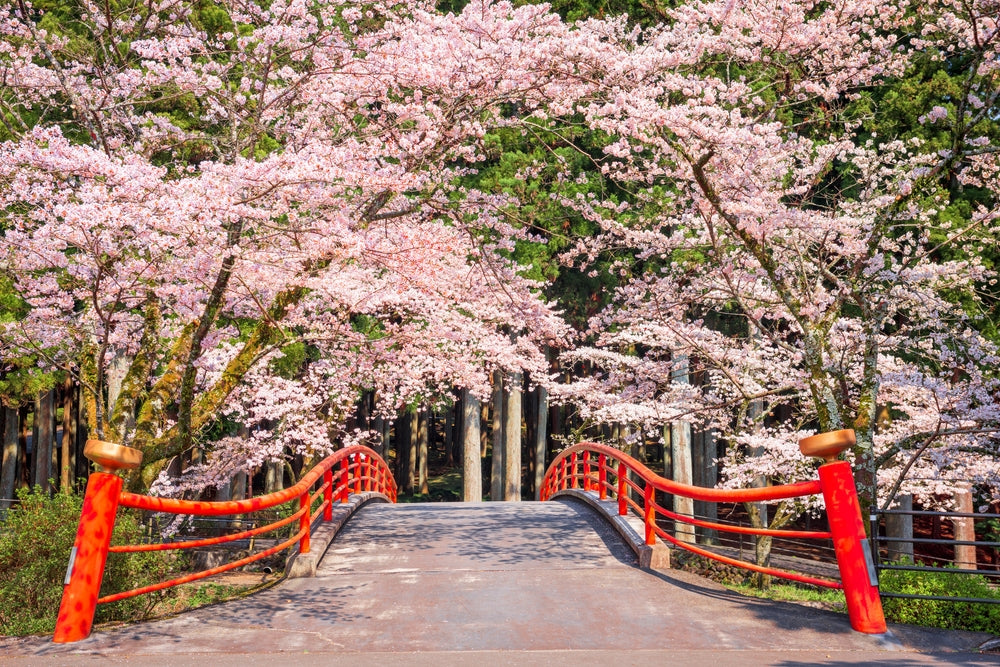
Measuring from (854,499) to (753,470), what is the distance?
42.4 ft

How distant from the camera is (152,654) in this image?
5793mm

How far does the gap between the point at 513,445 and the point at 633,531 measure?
54.0ft

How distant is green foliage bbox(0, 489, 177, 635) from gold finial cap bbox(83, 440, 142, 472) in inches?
72.0

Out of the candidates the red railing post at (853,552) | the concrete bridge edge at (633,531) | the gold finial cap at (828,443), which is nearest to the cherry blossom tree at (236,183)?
the concrete bridge edge at (633,531)

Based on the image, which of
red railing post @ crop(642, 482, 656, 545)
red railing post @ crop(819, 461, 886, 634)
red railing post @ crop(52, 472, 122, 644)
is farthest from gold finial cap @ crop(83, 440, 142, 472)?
red railing post @ crop(642, 482, 656, 545)

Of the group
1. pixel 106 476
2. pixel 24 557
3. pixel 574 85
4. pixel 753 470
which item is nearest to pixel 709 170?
pixel 574 85

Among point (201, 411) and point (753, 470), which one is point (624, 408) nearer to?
point (753, 470)

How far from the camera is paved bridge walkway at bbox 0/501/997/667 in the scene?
5.78m

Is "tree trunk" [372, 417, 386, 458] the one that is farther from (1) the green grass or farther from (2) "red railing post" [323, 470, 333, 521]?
(2) "red railing post" [323, 470, 333, 521]

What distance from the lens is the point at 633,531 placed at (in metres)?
10.7

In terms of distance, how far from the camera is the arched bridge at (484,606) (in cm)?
596

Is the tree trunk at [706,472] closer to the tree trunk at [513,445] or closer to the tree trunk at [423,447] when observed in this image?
the tree trunk at [513,445]

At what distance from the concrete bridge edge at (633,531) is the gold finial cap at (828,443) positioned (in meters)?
3.42

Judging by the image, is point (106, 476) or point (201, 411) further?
point (201, 411)
